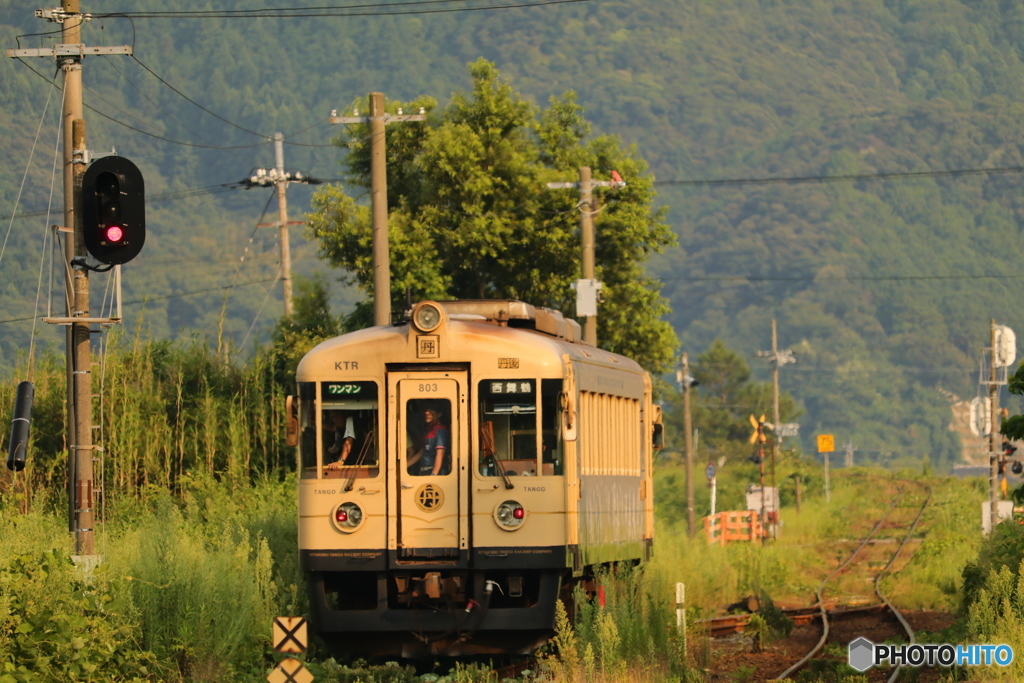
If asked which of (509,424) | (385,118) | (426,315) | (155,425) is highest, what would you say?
(385,118)

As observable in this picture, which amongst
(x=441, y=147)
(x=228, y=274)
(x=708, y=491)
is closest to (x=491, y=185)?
(x=441, y=147)

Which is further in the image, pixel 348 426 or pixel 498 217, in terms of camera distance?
pixel 498 217

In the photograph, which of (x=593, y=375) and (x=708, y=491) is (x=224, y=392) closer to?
(x=593, y=375)

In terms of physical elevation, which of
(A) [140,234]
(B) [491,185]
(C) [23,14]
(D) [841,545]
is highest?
(C) [23,14]

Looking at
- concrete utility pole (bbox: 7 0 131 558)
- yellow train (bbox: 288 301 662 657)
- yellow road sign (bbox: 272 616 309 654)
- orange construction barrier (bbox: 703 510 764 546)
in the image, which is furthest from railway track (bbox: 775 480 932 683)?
concrete utility pole (bbox: 7 0 131 558)

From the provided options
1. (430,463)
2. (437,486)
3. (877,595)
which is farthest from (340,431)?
(877,595)

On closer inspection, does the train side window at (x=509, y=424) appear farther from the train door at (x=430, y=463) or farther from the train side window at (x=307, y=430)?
the train side window at (x=307, y=430)

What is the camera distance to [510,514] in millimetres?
14289

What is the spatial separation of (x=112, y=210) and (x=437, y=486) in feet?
12.8

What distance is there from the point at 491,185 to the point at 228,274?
501ft

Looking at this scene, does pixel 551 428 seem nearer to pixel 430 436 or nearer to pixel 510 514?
pixel 510 514

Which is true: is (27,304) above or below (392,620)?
above

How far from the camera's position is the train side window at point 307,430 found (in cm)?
1454

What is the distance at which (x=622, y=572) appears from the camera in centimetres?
1697
